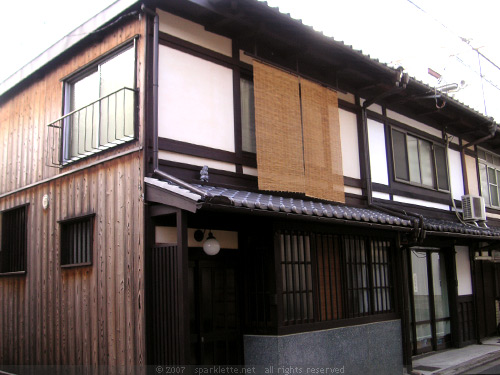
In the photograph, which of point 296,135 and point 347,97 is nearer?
point 296,135

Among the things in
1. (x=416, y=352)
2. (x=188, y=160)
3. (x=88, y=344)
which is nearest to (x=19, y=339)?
(x=88, y=344)

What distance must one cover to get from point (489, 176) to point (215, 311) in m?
12.7

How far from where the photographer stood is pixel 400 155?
1320cm

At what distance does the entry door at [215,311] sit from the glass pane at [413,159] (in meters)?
6.75

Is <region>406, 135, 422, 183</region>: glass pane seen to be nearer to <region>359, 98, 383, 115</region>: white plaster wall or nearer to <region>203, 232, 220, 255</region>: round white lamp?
<region>359, 98, 383, 115</region>: white plaster wall

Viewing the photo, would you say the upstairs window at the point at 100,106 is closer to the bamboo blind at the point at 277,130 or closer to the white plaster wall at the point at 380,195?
the bamboo blind at the point at 277,130

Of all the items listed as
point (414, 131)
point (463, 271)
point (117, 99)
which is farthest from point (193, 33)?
point (463, 271)

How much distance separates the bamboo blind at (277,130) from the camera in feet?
29.9

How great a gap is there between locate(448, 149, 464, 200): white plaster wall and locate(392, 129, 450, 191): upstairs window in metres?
0.33

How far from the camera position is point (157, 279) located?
735 cm

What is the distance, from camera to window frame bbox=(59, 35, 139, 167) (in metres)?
8.11

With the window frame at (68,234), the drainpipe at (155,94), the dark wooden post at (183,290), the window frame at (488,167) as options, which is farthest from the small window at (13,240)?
the window frame at (488,167)

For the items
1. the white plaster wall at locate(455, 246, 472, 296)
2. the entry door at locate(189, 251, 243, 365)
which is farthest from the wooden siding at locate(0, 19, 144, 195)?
the white plaster wall at locate(455, 246, 472, 296)

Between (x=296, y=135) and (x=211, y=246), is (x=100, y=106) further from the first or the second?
(x=296, y=135)
